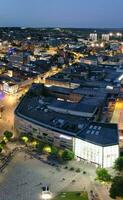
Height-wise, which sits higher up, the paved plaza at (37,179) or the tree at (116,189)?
the tree at (116,189)

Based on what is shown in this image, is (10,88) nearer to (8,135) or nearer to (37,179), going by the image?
(8,135)

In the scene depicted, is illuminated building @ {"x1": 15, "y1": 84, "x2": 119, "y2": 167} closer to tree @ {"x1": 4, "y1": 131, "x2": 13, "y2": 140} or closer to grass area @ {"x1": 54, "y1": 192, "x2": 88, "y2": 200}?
tree @ {"x1": 4, "y1": 131, "x2": 13, "y2": 140}

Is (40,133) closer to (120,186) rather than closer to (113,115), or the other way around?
(113,115)

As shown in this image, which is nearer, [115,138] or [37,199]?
[37,199]

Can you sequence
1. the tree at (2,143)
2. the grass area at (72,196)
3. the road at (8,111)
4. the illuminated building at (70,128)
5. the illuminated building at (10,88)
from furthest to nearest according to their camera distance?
the illuminated building at (10,88)
the road at (8,111)
the tree at (2,143)
the illuminated building at (70,128)
the grass area at (72,196)

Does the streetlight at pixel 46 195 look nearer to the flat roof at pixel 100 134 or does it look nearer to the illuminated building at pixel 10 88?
the flat roof at pixel 100 134

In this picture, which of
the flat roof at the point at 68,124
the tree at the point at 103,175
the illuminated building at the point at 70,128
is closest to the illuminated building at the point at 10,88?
the illuminated building at the point at 70,128

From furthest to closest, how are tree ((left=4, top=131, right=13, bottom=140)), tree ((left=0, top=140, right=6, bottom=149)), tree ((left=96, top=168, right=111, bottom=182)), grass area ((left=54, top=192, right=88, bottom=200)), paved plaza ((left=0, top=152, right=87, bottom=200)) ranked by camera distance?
tree ((left=4, top=131, right=13, bottom=140)) < tree ((left=0, top=140, right=6, bottom=149)) < tree ((left=96, top=168, right=111, bottom=182)) < paved plaza ((left=0, top=152, right=87, bottom=200)) < grass area ((left=54, top=192, right=88, bottom=200))

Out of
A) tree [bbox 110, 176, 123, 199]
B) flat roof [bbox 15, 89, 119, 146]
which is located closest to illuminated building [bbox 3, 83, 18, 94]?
flat roof [bbox 15, 89, 119, 146]

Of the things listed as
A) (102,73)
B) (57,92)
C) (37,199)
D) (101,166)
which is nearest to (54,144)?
(101,166)
